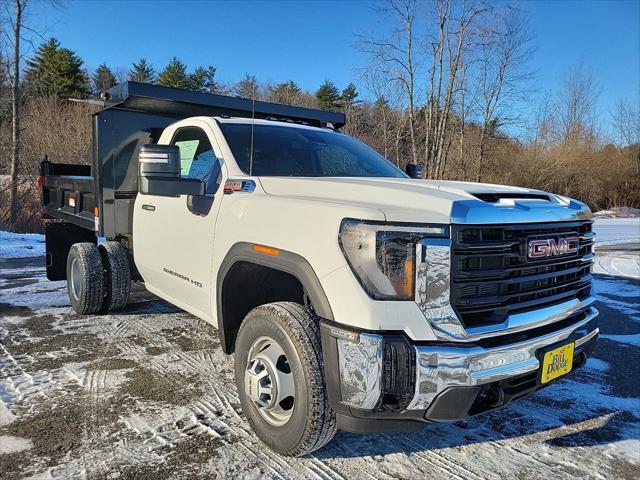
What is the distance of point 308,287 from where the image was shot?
236cm

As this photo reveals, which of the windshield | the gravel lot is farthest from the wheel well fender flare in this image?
the windshield

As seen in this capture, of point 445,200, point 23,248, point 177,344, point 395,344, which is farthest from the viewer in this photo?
point 23,248

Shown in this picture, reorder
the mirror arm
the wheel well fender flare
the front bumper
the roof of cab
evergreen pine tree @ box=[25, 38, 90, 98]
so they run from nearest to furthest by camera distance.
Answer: the front bumper → the wheel well fender flare → the mirror arm → the roof of cab → evergreen pine tree @ box=[25, 38, 90, 98]

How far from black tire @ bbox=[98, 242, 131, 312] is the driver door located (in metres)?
0.43

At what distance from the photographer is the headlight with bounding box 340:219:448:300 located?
83.4 inches

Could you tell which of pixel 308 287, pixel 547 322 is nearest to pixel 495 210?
pixel 547 322

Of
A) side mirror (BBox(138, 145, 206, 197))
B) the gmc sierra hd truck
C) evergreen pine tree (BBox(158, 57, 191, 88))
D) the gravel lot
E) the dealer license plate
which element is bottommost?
the gravel lot

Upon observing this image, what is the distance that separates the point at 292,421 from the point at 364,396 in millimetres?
562

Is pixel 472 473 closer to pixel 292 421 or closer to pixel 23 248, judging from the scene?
pixel 292 421

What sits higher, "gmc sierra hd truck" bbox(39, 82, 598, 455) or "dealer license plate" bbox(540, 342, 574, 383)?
"gmc sierra hd truck" bbox(39, 82, 598, 455)

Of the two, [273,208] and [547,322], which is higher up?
[273,208]

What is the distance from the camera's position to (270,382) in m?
2.64

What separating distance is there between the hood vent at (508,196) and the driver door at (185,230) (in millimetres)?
1761

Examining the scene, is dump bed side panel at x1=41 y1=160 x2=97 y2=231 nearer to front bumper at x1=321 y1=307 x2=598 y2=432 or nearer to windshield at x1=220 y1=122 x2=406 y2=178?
windshield at x1=220 y1=122 x2=406 y2=178
